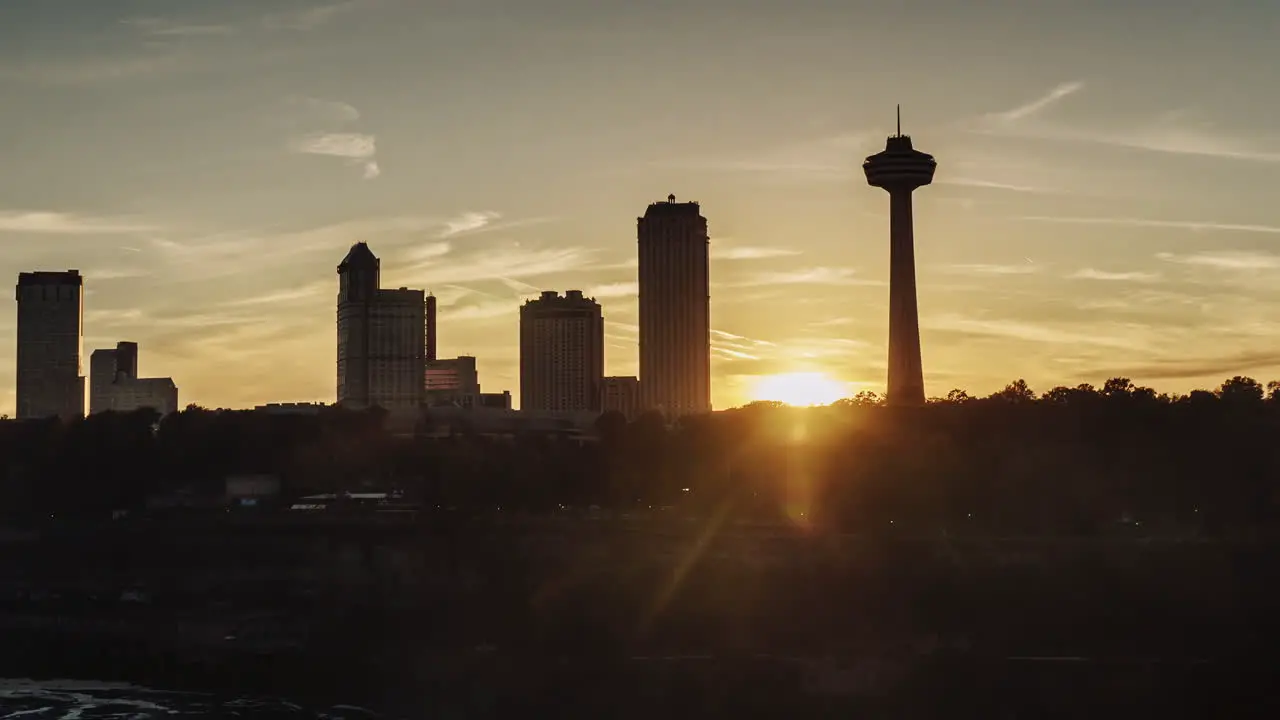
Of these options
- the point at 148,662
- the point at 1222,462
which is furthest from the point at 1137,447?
→ the point at 148,662

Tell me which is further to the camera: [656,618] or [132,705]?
[656,618]

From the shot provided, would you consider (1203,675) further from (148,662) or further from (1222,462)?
(148,662)

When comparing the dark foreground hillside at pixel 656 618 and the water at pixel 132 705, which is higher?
the dark foreground hillside at pixel 656 618

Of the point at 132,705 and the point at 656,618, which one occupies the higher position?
the point at 656,618

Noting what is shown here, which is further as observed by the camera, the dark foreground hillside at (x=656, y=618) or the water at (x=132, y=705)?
the dark foreground hillside at (x=656, y=618)
